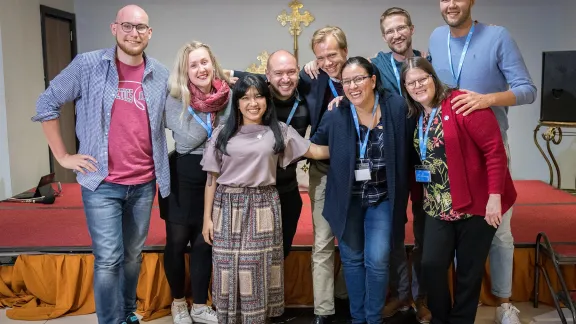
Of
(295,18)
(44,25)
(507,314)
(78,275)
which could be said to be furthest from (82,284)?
(295,18)

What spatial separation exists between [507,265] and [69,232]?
2.56 metres

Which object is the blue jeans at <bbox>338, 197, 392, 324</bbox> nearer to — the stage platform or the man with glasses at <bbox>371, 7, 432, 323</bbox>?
the man with glasses at <bbox>371, 7, 432, 323</bbox>

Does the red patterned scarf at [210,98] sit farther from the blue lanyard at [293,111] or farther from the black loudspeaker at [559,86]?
the black loudspeaker at [559,86]

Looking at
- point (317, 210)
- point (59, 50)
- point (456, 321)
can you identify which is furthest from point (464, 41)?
point (59, 50)

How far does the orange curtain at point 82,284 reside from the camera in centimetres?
299

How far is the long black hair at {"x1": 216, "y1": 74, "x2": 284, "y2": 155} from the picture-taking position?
2.39m

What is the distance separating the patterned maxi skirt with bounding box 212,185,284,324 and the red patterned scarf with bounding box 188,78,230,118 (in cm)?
37

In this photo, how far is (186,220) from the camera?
8.54ft

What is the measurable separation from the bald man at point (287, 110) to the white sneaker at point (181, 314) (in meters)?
0.61

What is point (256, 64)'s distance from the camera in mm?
5727

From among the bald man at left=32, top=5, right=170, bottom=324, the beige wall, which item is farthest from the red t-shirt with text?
the beige wall

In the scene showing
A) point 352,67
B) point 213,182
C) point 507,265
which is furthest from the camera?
point 507,265

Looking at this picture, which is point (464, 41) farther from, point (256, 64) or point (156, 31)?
point (156, 31)

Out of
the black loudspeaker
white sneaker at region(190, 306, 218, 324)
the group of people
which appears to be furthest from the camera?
the black loudspeaker
